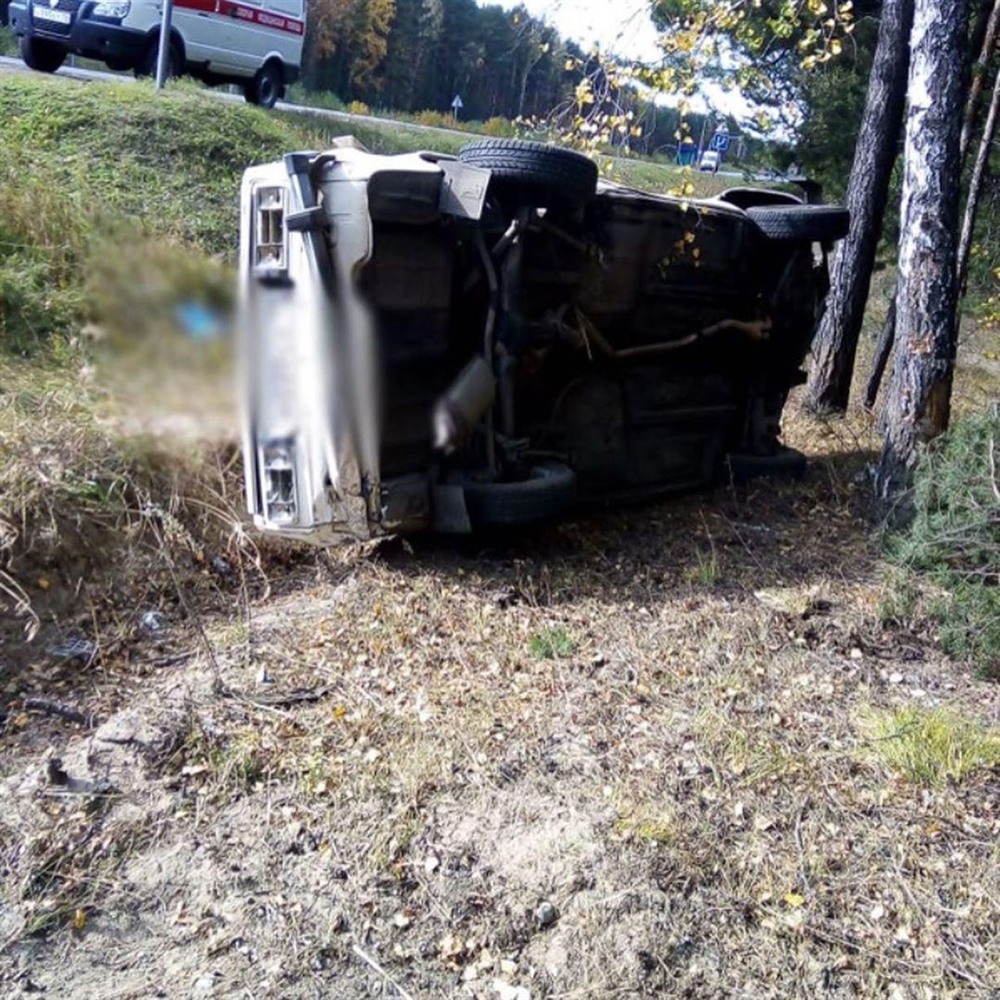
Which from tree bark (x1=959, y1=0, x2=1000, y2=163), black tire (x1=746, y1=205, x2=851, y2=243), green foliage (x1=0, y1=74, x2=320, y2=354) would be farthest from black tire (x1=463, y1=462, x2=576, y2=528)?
tree bark (x1=959, y1=0, x2=1000, y2=163)

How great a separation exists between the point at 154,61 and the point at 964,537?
24.7ft

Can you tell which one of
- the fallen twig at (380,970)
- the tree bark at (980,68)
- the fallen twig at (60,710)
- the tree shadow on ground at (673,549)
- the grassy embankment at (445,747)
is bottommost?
the fallen twig at (380,970)

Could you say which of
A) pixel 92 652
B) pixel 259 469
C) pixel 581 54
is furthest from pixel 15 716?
pixel 581 54

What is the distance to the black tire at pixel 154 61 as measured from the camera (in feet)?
26.1

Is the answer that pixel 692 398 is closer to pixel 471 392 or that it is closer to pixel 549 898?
pixel 471 392

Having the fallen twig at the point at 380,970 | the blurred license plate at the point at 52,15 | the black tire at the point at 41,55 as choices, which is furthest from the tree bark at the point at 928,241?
the black tire at the point at 41,55

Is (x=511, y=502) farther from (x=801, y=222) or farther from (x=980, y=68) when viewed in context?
(x=980, y=68)

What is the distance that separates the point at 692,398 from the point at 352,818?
157 inches

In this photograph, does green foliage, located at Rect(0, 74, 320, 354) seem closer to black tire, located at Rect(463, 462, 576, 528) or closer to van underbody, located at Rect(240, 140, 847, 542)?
van underbody, located at Rect(240, 140, 847, 542)

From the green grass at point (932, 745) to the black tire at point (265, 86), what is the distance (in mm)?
12085

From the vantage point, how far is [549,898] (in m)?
3.01

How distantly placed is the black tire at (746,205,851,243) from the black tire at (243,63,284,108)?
883 cm

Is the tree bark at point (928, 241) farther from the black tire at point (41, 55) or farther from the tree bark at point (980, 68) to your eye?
the black tire at point (41, 55)

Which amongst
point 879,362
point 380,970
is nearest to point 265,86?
point 879,362
